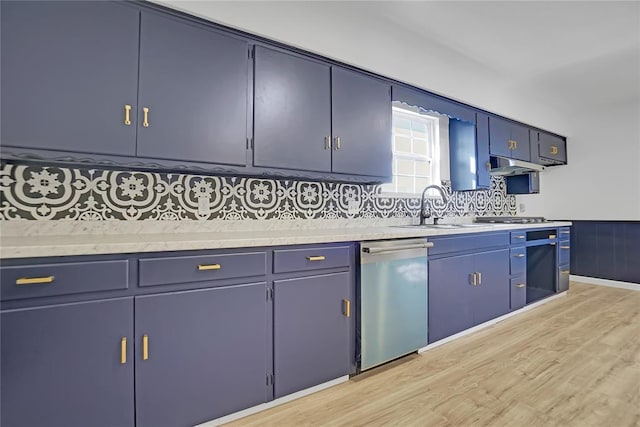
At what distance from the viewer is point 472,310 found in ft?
8.97

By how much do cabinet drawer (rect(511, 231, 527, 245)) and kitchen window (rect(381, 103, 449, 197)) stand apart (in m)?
0.91

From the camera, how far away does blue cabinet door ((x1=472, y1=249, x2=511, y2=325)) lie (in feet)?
9.15

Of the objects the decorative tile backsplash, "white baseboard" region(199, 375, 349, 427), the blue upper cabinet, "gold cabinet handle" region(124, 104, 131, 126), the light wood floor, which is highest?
the blue upper cabinet

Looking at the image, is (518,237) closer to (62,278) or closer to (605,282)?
(605,282)

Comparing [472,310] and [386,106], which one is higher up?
[386,106]

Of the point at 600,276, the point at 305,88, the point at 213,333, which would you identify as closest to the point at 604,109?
the point at 600,276

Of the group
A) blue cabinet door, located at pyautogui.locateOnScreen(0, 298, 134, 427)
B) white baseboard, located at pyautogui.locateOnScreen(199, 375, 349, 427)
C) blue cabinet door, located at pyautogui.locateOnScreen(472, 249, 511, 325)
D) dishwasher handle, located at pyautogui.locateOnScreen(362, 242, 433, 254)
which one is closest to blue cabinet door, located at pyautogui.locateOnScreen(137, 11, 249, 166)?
blue cabinet door, located at pyautogui.locateOnScreen(0, 298, 134, 427)

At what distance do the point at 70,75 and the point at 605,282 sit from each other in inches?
248

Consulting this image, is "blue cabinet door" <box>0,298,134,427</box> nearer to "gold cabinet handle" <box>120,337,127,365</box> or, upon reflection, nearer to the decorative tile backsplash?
"gold cabinet handle" <box>120,337,127,365</box>

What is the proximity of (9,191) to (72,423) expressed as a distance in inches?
44.2

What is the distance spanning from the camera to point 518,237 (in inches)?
129

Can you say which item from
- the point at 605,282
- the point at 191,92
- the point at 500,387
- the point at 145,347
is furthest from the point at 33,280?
the point at 605,282

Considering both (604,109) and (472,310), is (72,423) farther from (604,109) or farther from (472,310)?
(604,109)

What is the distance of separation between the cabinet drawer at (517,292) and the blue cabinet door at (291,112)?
2369 millimetres
